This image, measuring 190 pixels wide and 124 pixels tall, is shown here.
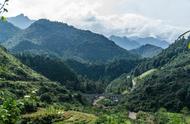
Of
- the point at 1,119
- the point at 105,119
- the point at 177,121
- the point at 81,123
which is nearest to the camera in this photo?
the point at 1,119

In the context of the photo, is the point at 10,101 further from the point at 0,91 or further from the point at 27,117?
the point at 27,117

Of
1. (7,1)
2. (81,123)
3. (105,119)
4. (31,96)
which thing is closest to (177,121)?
(31,96)

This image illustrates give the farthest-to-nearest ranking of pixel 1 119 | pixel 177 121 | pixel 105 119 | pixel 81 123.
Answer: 1. pixel 81 123
2. pixel 105 119
3. pixel 177 121
4. pixel 1 119

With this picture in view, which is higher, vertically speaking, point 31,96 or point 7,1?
point 7,1

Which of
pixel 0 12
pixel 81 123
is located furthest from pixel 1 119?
pixel 81 123

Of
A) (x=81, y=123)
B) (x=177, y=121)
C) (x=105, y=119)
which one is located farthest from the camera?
(x=81, y=123)

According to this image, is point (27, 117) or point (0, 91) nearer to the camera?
point (0, 91)

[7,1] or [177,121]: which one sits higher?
[7,1]

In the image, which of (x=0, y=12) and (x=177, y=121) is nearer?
(x=0, y=12)

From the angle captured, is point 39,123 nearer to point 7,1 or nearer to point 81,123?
point 81,123
